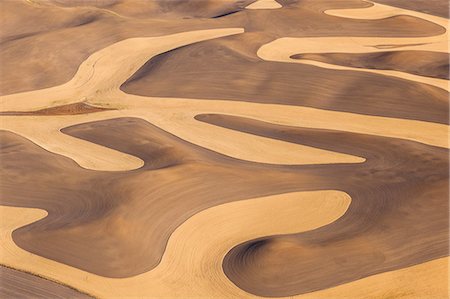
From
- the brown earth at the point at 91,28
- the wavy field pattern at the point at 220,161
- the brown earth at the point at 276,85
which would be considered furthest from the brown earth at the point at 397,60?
the brown earth at the point at 91,28

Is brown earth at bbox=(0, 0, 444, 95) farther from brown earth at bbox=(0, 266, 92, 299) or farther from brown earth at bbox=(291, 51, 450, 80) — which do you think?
brown earth at bbox=(0, 266, 92, 299)

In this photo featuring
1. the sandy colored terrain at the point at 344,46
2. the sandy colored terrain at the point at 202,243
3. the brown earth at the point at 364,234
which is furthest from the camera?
the sandy colored terrain at the point at 344,46

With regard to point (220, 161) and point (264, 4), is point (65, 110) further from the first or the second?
point (264, 4)

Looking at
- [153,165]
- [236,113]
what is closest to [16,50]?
Result: [236,113]

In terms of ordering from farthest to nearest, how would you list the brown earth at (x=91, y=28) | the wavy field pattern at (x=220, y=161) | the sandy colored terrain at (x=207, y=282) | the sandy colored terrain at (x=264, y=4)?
the sandy colored terrain at (x=264, y=4) → the brown earth at (x=91, y=28) → the wavy field pattern at (x=220, y=161) → the sandy colored terrain at (x=207, y=282)

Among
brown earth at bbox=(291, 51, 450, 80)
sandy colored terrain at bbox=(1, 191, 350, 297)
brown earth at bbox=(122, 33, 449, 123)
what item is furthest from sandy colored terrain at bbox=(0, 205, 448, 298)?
brown earth at bbox=(291, 51, 450, 80)

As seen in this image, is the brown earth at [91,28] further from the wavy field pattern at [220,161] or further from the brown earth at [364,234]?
the brown earth at [364,234]

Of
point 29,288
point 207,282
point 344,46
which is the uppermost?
point 344,46

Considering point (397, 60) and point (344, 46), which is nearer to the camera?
point (397, 60)

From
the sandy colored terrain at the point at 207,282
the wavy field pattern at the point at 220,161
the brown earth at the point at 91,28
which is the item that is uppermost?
the brown earth at the point at 91,28

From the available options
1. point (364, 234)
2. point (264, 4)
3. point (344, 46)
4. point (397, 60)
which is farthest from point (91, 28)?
point (364, 234)
